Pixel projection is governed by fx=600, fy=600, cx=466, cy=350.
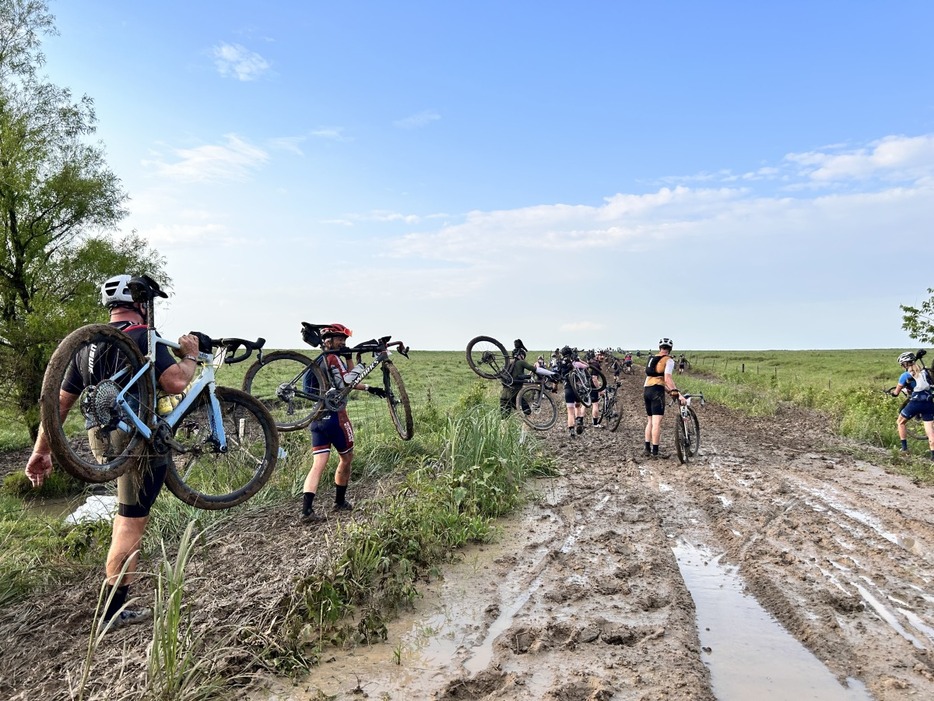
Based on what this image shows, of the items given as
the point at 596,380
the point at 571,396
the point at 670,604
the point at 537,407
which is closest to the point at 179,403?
the point at 670,604

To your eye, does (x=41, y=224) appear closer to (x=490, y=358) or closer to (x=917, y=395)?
(x=490, y=358)

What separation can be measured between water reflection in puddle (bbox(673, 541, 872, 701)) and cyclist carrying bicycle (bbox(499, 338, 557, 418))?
824 centimetres

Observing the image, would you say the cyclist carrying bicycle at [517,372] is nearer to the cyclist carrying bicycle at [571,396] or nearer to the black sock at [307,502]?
the cyclist carrying bicycle at [571,396]

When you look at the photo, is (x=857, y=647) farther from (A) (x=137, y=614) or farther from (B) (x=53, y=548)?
(B) (x=53, y=548)

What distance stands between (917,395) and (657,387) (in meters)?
4.90

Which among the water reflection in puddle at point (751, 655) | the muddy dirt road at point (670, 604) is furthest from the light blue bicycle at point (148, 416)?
the water reflection in puddle at point (751, 655)

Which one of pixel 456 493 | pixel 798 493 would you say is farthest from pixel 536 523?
pixel 798 493

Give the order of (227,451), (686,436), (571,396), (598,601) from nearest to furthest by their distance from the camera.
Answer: (598,601)
(227,451)
(686,436)
(571,396)

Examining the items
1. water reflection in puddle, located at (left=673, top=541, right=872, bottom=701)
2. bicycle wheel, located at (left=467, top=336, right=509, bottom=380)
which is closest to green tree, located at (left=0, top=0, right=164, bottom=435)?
bicycle wheel, located at (left=467, top=336, right=509, bottom=380)

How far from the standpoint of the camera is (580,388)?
575 inches

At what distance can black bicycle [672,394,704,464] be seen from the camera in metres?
10.3

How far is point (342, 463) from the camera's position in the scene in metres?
7.04

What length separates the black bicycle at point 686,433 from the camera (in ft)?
33.8

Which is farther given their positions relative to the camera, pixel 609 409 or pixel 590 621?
pixel 609 409
